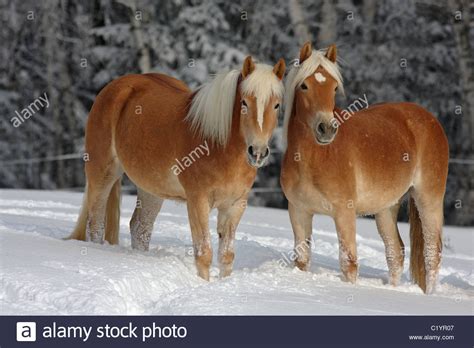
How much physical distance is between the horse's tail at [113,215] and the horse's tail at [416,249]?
8.83ft

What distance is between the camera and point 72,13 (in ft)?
71.0

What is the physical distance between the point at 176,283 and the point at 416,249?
8.28ft

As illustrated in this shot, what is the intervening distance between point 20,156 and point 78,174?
1551 millimetres

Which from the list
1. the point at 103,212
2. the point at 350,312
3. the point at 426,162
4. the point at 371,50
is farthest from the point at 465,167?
the point at 350,312

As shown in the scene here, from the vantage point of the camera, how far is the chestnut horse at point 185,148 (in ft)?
19.1

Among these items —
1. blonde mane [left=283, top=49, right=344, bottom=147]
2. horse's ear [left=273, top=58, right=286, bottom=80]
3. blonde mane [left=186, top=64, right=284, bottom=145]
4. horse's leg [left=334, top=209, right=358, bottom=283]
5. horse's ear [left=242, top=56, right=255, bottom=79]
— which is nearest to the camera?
blonde mane [left=186, top=64, right=284, bottom=145]

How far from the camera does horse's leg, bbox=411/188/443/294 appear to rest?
7207mm

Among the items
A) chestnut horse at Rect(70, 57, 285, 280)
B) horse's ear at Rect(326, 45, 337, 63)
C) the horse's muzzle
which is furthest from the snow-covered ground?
horse's ear at Rect(326, 45, 337, 63)

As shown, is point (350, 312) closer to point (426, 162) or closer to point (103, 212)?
point (426, 162)

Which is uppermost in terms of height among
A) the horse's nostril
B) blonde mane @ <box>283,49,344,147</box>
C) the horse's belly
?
blonde mane @ <box>283,49,344,147</box>

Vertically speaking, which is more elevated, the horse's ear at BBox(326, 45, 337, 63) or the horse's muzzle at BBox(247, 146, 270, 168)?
the horse's ear at BBox(326, 45, 337, 63)

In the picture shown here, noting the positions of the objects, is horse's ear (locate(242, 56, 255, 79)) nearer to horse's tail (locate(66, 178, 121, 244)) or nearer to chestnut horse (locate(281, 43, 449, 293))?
chestnut horse (locate(281, 43, 449, 293))

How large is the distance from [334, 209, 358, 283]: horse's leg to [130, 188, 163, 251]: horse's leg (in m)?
2.00

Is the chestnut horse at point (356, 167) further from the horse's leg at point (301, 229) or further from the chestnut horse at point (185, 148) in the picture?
the chestnut horse at point (185, 148)
